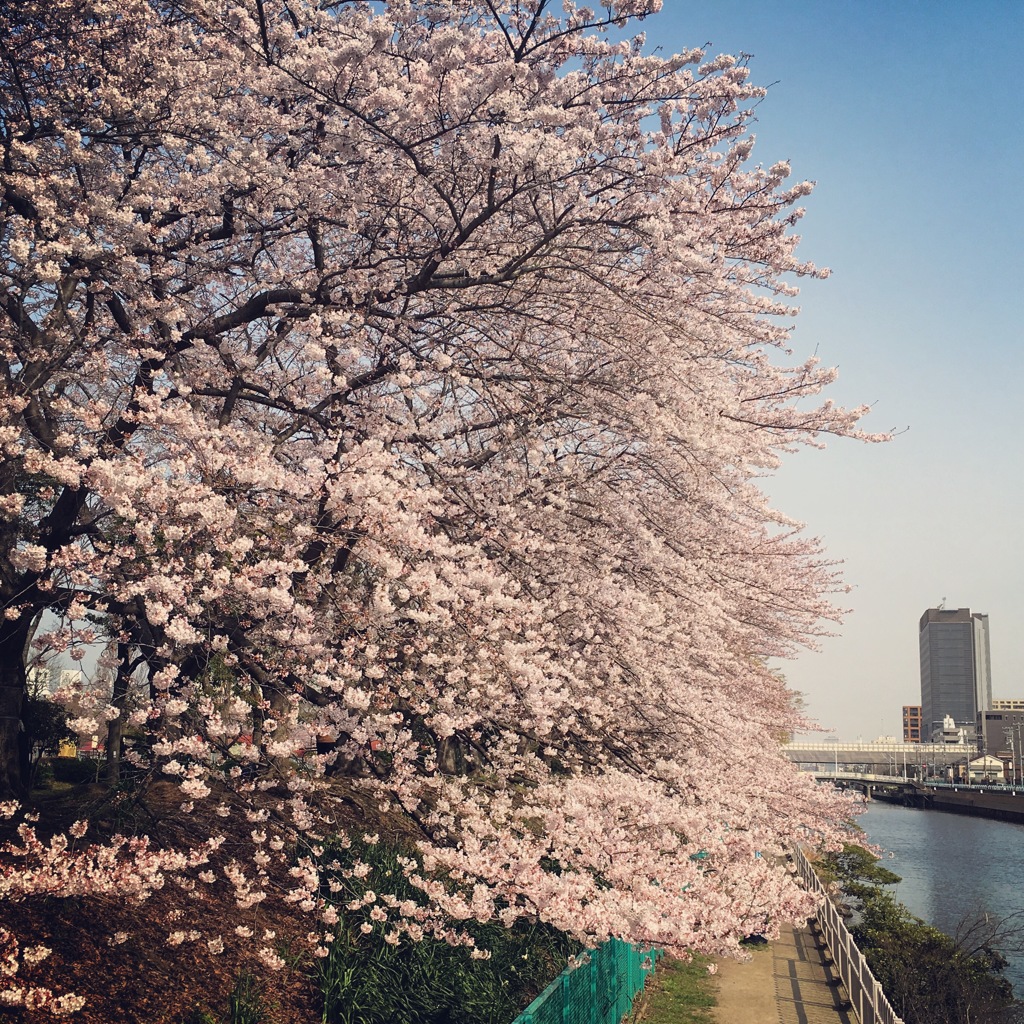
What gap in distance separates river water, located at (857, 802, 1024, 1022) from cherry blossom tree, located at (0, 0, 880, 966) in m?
13.7

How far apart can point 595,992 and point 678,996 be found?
234 inches

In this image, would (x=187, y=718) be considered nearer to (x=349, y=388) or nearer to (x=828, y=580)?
(x=349, y=388)

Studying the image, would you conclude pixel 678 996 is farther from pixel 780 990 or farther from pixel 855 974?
pixel 855 974

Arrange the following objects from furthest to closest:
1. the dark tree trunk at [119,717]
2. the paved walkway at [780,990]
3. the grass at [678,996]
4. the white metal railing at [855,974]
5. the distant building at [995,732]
A: the distant building at [995,732] < the paved walkway at [780,990] < the grass at [678,996] < the white metal railing at [855,974] < the dark tree trunk at [119,717]

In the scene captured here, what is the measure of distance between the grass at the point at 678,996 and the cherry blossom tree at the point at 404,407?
4.91 metres

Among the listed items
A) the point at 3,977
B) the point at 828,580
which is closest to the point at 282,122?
the point at 3,977

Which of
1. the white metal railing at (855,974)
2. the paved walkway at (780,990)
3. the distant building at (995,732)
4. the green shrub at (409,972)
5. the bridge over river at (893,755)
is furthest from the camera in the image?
the distant building at (995,732)

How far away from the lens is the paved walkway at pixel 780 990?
14320 mm

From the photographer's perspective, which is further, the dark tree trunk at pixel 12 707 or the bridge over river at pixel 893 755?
the bridge over river at pixel 893 755

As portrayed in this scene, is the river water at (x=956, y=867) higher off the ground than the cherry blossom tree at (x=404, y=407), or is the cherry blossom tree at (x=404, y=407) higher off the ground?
the cherry blossom tree at (x=404, y=407)

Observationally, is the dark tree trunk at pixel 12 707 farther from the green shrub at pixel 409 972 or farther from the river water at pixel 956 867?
the river water at pixel 956 867

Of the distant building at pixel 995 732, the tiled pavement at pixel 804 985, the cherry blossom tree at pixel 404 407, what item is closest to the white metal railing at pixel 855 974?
the tiled pavement at pixel 804 985

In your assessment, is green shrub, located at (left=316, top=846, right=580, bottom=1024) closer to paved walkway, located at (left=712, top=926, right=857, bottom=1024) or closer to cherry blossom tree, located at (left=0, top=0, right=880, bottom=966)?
cherry blossom tree, located at (left=0, top=0, right=880, bottom=966)

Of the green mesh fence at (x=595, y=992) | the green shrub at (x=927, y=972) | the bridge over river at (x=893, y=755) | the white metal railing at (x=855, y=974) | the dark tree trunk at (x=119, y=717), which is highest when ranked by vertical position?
the dark tree trunk at (x=119, y=717)
